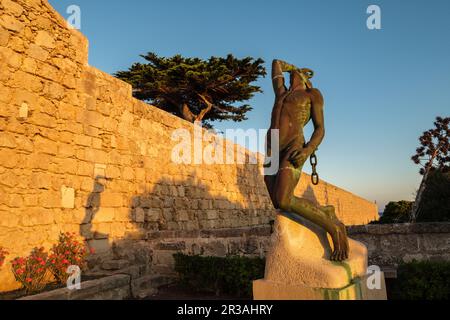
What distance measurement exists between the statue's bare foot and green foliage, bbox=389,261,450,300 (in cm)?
149

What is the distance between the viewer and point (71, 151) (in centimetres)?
620

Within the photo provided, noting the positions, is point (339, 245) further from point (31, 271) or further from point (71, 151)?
point (71, 151)

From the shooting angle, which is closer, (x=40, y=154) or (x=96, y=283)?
(x=96, y=283)

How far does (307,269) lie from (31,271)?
381cm

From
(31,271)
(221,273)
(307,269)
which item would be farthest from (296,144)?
(31,271)

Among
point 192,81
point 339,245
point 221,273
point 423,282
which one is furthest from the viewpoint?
point 192,81

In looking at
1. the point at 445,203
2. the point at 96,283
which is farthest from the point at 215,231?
the point at 445,203

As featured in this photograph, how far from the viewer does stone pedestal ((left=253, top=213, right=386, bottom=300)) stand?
2.93 meters

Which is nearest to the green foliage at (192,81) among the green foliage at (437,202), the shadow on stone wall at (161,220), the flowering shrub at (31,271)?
the shadow on stone wall at (161,220)

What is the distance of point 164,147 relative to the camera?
8852mm
